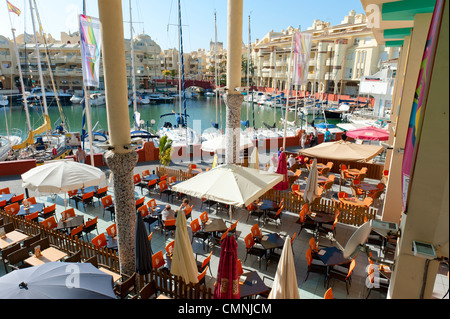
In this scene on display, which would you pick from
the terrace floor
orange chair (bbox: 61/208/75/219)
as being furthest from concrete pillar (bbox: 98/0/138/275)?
orange chair (bbox: 61/208/75/219)

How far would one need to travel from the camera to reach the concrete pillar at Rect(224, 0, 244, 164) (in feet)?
33.2

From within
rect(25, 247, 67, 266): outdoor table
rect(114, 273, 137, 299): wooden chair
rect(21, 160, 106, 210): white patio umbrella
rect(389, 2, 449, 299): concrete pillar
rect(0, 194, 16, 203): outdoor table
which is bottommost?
rect(114, 273, 137, 299): wooden chair

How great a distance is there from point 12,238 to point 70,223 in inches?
64.7

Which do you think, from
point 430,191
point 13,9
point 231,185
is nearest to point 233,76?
point 231,185

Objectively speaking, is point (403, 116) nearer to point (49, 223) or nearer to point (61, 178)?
point (61, 178)

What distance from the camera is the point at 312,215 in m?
10.6

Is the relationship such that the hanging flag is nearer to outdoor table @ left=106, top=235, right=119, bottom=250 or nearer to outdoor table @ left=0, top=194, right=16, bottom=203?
outdoor table @ left=0, top=194, right=16, bottom=203

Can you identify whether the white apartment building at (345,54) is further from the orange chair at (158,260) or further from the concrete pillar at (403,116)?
the orange chair at (158,260)

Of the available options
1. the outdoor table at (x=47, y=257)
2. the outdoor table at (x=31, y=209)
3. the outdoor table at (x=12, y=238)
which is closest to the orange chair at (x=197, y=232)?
the outdoor table at (x=47, y=257)

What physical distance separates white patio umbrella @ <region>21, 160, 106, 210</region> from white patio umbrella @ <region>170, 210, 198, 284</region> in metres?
4.58
